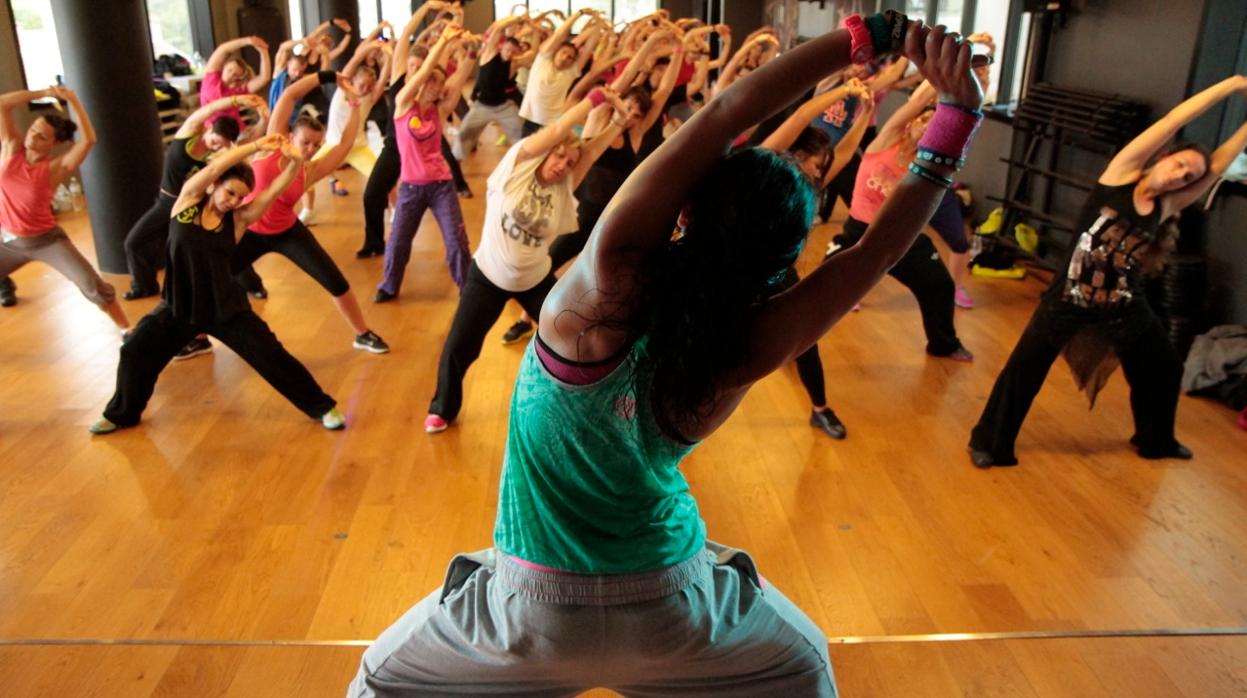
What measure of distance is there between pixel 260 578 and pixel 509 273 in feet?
4.73

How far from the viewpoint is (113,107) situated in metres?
5.79

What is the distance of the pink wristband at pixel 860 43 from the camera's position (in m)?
1.30

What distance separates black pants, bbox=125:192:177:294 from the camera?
5246mm

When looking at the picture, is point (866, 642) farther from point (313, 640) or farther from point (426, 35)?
point (426, 35)

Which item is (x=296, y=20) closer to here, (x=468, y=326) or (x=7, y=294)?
(x=7, y=294)

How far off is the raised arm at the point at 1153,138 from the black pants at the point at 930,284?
1.16 meters

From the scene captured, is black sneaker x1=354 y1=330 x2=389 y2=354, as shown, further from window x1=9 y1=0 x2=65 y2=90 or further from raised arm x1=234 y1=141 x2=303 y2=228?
window x1=9 y1=0 x2=65 y2=90

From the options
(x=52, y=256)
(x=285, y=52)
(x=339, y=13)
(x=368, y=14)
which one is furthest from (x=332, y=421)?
(x=368, y=14)

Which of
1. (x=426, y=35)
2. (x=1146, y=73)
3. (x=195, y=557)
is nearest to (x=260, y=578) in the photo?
(x=195, y=557)

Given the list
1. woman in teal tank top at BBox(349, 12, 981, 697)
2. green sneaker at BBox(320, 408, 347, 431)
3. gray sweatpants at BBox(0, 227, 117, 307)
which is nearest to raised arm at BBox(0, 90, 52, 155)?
gray sweatpants at BBox(0, 227, 117, 307)

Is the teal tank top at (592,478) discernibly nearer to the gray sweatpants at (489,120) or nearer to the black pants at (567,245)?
the black pants at (567,245)

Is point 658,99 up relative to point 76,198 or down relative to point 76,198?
up

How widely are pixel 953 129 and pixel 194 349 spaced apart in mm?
4333

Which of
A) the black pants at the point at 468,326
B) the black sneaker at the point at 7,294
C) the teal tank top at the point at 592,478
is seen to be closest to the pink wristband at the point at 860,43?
the teal tank top at the point at 592,478
